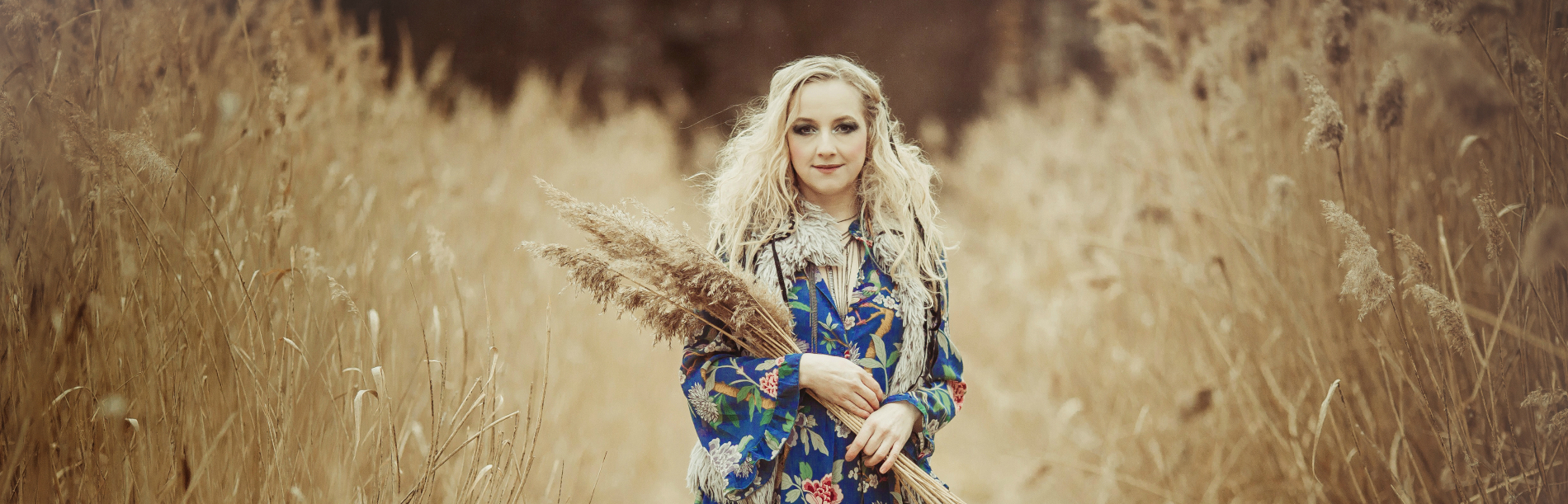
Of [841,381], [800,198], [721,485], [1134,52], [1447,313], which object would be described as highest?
[1134,52]

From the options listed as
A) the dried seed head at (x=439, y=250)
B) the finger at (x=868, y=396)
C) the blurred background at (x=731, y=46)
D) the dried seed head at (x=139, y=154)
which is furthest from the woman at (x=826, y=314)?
the dried seed head at (x=139, y=154)

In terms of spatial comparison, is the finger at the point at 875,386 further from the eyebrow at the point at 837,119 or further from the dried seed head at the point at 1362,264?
the dried seed head at the point at 1362,264

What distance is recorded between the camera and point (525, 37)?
246 centimetres

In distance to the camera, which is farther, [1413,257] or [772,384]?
[1413,257]

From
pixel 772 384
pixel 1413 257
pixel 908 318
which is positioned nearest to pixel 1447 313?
pixel 1413 257

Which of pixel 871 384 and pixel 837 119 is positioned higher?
pixel 837 119

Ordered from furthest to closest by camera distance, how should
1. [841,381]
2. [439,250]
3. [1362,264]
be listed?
[439,250]
[1362,264]
[841,381]

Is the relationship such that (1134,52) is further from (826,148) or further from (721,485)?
(721,485)

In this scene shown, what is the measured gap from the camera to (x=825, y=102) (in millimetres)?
1394

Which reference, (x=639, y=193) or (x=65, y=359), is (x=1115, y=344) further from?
(x=65, y=359)

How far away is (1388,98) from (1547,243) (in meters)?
0.46

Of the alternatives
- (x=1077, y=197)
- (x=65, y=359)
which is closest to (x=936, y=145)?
(x=1077, y=197)

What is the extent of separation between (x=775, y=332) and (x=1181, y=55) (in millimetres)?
1676

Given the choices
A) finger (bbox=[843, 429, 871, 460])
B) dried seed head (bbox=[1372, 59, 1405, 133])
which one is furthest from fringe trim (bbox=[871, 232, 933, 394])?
dried seed head (bbox=[1372, 59, 1405, 133])
